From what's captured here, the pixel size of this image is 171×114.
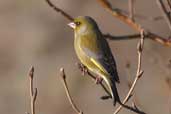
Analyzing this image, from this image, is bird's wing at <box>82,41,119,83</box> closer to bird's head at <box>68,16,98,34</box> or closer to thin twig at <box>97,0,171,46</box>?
bird's head at <box>68,16,98,34</box>

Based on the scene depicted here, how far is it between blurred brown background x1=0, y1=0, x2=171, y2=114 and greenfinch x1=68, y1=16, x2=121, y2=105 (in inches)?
224

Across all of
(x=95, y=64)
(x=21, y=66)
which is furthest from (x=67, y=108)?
(x=95, y=64)

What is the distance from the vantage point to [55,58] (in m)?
14.8

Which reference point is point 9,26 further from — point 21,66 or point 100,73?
point 100,73

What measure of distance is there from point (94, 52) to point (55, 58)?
29.5ft

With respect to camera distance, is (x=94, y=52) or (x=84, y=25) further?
(x=84, y=25)

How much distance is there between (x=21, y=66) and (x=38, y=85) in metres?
0.92

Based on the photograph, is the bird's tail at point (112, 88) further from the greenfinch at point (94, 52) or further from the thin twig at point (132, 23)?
the thin twig at point (132, 23)

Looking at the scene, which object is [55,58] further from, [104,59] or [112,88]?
[112,88]

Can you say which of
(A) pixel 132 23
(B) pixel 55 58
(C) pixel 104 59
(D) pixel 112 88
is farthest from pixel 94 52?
(B) pixel 55 58

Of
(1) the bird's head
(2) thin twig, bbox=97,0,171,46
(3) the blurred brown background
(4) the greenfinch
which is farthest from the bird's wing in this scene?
(3) the blurred brown background

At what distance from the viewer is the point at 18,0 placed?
55.6 feet

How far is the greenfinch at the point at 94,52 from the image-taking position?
18.6ft

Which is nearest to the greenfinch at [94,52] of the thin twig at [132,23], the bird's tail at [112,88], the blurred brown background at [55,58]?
the bird's tail at [112,88]
